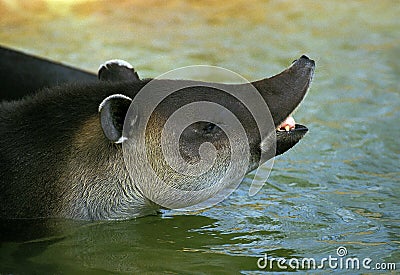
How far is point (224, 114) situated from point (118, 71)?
1.15 meters

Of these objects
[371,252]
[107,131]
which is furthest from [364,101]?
[107,131]

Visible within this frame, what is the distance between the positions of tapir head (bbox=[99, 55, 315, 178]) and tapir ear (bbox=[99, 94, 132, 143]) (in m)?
0.09

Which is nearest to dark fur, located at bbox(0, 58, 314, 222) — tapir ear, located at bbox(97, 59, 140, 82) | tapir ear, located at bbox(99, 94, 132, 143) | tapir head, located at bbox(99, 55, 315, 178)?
tapir head, located at bbox(99, 55, 315, 178)

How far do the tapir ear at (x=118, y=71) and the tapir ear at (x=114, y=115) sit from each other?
3.04 ft

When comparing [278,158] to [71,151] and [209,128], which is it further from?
[71,151]

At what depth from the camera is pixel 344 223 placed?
7.10 metres

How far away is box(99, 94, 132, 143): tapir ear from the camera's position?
20.2ft

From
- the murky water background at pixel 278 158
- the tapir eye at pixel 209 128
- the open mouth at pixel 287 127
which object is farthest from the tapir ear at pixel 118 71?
the open mouth at pixel 287 127

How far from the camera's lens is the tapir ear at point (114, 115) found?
6168 millimetres

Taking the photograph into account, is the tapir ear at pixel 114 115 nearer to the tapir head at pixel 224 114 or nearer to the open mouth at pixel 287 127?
the tapir head at pixel 224 114

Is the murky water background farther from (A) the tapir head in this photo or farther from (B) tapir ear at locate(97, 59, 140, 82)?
(B) tapir ear at locate(97, 59, 140, 82)

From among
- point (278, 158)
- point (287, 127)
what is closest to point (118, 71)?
point (287, 127)

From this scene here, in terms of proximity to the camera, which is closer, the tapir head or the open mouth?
the tapir head

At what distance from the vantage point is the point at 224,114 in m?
6.53
